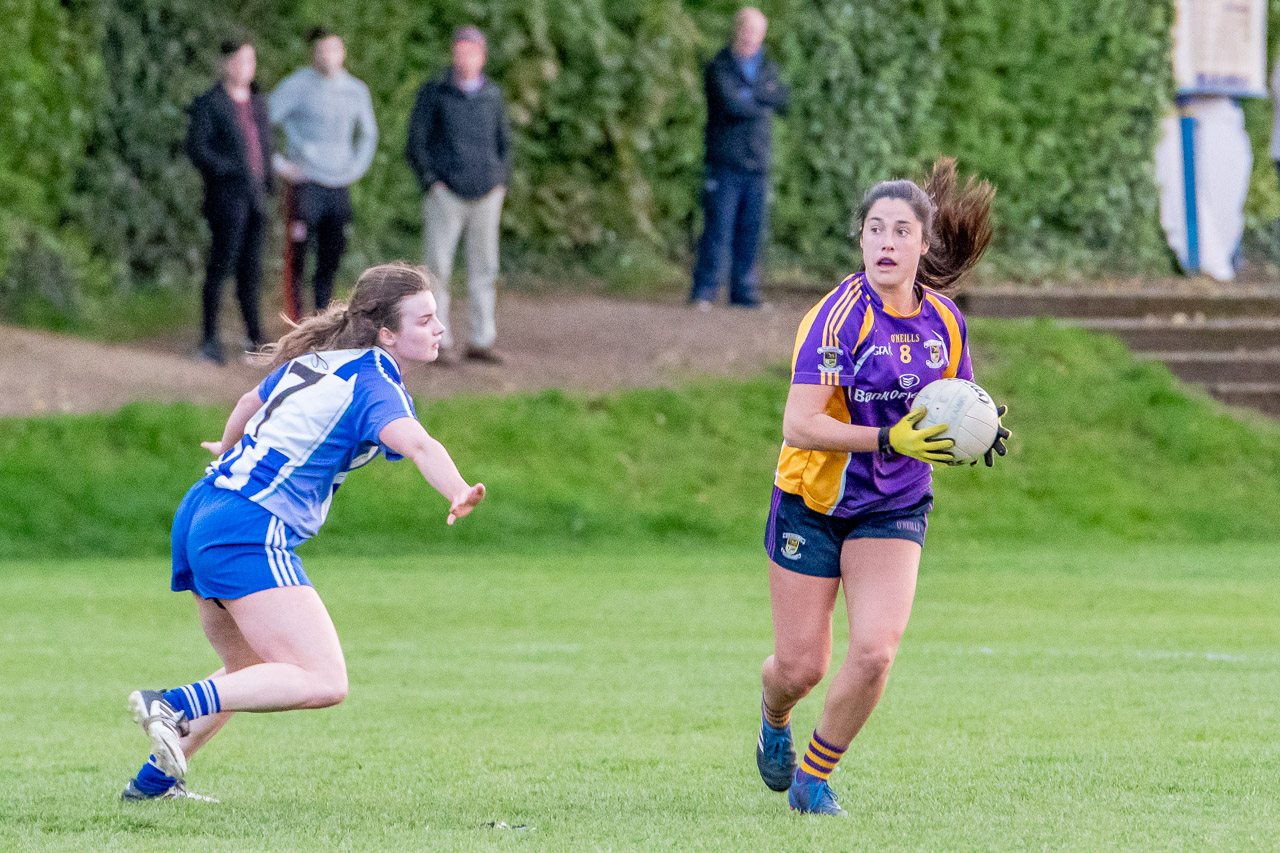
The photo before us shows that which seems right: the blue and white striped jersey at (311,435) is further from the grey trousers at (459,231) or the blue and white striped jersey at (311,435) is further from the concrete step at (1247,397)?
the concrete step at (1247,397)

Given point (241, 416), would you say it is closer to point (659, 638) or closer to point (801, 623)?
point (801, 623)

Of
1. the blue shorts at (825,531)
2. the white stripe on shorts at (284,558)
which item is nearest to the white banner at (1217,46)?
the blue shorts at (825,531)

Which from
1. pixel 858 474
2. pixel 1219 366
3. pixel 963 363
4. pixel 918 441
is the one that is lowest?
pixel 1219 366

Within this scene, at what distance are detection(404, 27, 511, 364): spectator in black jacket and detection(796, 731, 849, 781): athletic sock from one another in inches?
351

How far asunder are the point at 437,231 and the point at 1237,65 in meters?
9.52

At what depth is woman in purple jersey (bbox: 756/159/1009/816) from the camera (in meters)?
5.43

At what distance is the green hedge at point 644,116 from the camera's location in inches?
639

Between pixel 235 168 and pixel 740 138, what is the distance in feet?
14.1

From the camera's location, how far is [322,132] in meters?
14.2

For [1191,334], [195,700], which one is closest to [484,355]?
[1191,334]

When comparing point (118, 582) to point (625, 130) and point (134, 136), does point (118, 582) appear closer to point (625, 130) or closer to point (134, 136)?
point (134, 136)

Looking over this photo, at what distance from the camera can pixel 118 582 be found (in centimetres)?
1162

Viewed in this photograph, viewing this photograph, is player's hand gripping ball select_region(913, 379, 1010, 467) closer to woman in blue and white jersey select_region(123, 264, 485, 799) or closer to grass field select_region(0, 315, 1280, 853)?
grass field select_region(0, 315, 1280, 853)

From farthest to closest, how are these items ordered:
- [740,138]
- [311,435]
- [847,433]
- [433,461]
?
1. [740,138]
2. [847,433]
3. [311,435]
4. [433,461]
